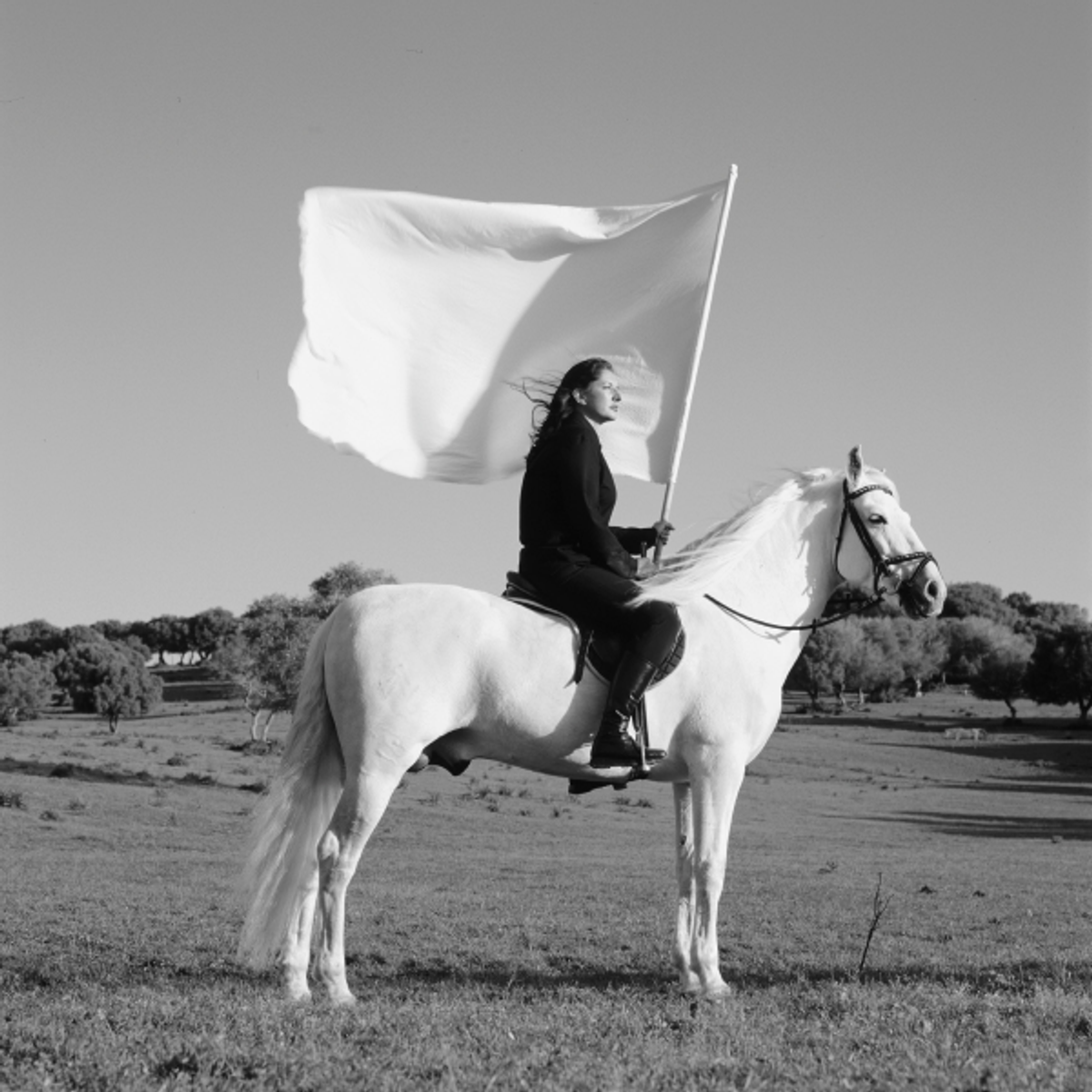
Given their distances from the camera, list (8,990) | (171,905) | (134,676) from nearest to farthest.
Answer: (8,990)
(171,905)
(134,676)

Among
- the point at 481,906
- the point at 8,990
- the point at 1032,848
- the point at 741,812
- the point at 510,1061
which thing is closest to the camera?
the point at 510,1061

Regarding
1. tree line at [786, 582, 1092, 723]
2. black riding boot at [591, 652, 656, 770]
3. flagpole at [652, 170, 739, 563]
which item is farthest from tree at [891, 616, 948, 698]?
black riding boot at [591, 652, 656, 770]

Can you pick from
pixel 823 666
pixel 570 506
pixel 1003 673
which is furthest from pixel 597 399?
pixel 1003 673

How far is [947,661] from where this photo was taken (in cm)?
14312

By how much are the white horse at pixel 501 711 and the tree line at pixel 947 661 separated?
98.7 meters

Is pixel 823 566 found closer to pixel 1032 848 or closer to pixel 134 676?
pixel 1032 848

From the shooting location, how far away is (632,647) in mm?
9172

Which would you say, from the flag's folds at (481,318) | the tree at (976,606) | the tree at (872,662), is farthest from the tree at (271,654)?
the tree at (976,606)

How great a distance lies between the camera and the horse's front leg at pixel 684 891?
9.64 meters

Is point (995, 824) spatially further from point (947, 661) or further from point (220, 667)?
point (947, 661)

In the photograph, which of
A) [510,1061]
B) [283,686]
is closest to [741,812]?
[283,686]

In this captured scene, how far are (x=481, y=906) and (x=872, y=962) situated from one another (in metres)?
7.21

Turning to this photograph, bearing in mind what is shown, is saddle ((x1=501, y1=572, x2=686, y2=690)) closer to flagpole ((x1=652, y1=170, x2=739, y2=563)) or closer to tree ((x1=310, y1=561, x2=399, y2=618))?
flagpole ((x1=652, y1=170, x2=739, y2=563))

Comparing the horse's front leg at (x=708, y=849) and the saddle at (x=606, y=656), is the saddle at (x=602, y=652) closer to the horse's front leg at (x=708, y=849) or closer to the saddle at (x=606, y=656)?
A: the saddle at (x=606, y=656)
